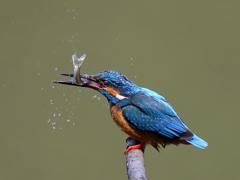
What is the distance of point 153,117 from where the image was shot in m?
1.87

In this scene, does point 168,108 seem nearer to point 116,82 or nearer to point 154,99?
point 154,99

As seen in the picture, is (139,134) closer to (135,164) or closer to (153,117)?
(153,117)

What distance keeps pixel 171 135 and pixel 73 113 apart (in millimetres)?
1533

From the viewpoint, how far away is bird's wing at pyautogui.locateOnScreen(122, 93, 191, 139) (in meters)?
1.82

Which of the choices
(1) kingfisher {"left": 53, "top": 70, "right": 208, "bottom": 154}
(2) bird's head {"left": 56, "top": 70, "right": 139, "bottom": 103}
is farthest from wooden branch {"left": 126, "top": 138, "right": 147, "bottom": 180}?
(2) bird's head {"left": 56, "top": 70, "right": 139, "bottom": 103}

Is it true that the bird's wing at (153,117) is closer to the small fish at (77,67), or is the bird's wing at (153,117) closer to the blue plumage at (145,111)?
the blue plumage at (145,111)

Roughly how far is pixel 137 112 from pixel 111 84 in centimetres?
19

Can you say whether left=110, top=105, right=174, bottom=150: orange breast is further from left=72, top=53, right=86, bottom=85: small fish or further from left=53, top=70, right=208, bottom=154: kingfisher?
left=72, top=53, right=86, bottom=85: small fish

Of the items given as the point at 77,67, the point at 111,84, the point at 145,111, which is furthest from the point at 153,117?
the point at 77,67

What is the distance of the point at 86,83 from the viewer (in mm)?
1862

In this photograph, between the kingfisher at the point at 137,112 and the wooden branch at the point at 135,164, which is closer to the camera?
the wooden branch at the point at 135,164

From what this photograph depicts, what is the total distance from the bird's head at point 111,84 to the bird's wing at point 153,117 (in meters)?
0.06

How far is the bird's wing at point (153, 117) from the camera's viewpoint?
182 centimetres

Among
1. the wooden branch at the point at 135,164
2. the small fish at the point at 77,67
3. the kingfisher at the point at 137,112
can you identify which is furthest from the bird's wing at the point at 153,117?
the small fish at the point at 77,67
